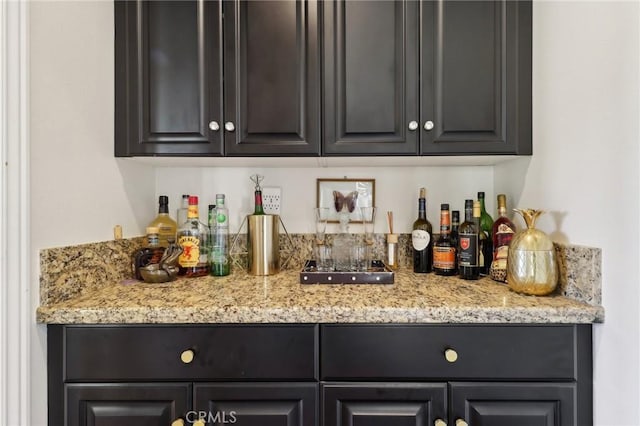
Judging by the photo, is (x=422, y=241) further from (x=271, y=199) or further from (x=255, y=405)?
(x=255, y=405)

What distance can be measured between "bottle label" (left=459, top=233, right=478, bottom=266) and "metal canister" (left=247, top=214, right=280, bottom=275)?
76 cm

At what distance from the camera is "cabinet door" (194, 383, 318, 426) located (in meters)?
0.90

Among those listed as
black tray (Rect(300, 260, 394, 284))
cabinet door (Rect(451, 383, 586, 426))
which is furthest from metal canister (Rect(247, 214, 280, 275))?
cabinet door (Rect(451, 383, 586, 426))

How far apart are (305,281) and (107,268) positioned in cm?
73

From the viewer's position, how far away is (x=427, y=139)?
3.84ft

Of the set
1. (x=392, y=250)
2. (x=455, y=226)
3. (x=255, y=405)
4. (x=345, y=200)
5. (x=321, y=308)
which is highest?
(x=345, y=200)

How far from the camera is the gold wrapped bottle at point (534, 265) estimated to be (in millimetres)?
976

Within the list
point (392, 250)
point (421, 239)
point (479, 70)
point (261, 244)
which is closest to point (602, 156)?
point (479, 70)

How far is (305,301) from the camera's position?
951 millimetres

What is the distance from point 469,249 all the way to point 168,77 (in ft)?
4.28

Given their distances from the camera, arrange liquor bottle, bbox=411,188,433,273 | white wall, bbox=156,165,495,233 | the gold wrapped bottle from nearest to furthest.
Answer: the gold wrapped bottle < liquor bottle, bbox=411,188,433,273 < white wall, bbox=156,165,495,233

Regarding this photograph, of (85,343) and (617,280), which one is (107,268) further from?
(617,280)

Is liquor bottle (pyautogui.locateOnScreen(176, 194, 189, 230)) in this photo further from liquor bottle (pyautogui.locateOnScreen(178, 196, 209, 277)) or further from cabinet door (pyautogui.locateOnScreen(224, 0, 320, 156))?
cabinet door (pyautogui.locateOnScreen(224, 0, 320, 156))

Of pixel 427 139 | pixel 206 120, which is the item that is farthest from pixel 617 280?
pixel 206 120
